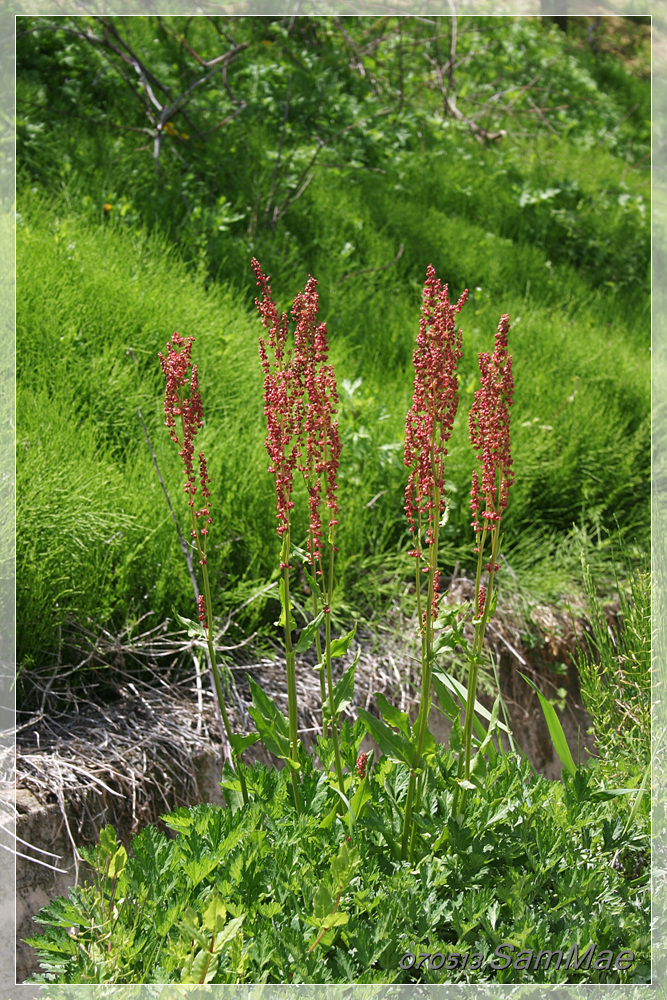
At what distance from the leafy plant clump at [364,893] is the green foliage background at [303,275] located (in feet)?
3.39

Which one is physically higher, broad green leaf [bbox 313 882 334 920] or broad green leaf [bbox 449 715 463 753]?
broad green leaf [bbox 449 715 463 753]

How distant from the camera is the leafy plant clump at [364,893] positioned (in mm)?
1219

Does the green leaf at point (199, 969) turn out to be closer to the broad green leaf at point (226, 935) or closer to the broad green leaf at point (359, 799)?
the broad green leaf at point (226, 935)

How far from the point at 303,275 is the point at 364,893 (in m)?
3.57

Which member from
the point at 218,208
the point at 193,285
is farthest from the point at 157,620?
the point at 218,208

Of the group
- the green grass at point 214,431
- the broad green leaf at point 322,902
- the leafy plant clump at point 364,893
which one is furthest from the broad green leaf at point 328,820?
the green grass at point 214,431

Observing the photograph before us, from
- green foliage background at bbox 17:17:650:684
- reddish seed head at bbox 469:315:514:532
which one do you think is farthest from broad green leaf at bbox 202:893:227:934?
green foliage background at bbox 17:17:650:684

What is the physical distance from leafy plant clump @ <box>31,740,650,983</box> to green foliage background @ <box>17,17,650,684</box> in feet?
3.39

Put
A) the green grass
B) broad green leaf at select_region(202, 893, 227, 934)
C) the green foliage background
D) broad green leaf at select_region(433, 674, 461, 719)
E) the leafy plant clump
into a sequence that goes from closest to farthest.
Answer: broad green leaf at select_region(202, 893, 227, 934) < the leafy plant clump < broad green leaf at select_region(433, 674, 461, 719) < the green grass < the green foliage background

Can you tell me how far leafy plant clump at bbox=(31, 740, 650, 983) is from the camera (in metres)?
1.22

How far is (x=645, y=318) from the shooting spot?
5.03 m

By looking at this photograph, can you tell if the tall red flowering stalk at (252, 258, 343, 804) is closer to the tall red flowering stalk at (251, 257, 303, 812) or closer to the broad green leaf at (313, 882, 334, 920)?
the tall red flowering stalk at (251, 257, 303, 812)

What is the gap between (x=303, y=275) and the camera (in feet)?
14.3

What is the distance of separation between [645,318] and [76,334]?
350cm
